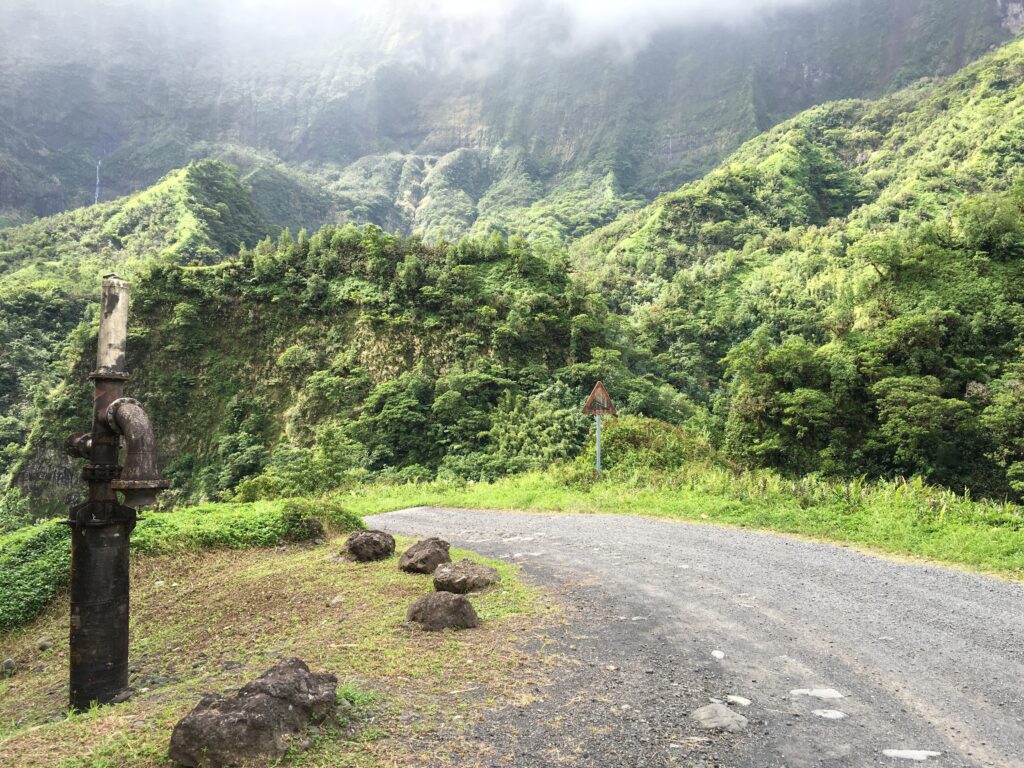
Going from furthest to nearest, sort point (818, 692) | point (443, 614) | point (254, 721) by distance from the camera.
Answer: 1. point (443, 614)
2. point (818, 692)
3. point (254, 721)

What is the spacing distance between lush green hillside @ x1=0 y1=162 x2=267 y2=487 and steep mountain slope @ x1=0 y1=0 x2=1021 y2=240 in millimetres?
34772

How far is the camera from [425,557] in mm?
7676

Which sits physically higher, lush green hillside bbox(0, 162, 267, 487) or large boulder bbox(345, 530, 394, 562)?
lush green hillside bbox(0, 162, 267, 487)

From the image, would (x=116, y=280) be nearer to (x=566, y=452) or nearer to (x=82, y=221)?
(x=566, y=452)

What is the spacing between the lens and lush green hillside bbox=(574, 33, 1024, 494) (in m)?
20.3

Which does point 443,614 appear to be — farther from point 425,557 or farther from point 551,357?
point 551,357

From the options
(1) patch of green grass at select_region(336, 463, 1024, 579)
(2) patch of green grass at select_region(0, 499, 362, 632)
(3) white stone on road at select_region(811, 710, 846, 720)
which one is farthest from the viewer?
(1) patch of green grass at select_region(336, 463, 1024, 579)

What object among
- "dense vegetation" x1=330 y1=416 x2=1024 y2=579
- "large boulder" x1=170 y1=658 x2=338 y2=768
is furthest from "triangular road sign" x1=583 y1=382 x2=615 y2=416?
"large boulder" x1=170 y1=658 x2=338 y2=768

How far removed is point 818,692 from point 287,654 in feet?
13.6

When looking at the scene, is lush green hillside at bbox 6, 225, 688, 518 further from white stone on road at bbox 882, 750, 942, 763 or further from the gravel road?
white stone on road at bbox 882, 750, 942, 763

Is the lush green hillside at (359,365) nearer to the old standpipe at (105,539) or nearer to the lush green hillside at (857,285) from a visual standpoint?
the lush green hillside at (857,285)

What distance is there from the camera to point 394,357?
101ft

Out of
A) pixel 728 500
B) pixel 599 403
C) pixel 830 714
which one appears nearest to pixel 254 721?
pixel 830 714

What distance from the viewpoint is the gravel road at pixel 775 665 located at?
11.3 ft
